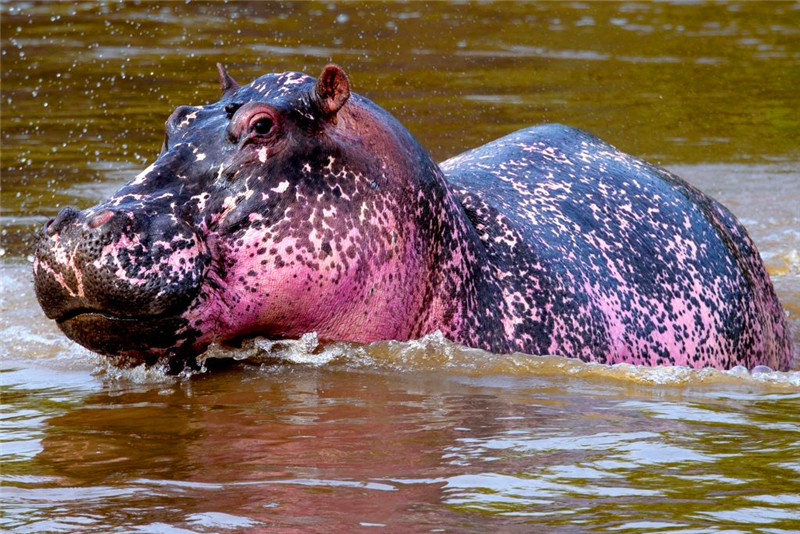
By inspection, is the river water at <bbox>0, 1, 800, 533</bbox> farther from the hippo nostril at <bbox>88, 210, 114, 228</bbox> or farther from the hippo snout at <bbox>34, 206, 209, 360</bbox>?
the hippo nostril at <bbox>88, 210, 114, 228</bbox>

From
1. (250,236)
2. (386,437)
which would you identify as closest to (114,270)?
(250,236)

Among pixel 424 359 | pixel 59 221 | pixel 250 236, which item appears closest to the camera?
pixel 59 221

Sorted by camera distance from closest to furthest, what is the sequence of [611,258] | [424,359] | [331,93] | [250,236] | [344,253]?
[250,236]
[344,253]
[331,93]
[424,359]
[611,258]

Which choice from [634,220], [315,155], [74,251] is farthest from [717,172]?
[74,251]

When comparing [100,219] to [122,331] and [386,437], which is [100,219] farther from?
[386,437]

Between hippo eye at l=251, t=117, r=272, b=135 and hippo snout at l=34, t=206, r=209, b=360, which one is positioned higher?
hippo eye at l=251, t=117, r=272, b=135

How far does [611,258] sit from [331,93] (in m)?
1.68

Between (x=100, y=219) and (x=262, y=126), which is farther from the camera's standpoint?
(x=262, y=126)

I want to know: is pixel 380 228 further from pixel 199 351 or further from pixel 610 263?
pixel 610 263

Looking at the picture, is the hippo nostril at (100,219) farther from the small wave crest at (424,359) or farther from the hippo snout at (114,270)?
the small wave crest at (424,359)

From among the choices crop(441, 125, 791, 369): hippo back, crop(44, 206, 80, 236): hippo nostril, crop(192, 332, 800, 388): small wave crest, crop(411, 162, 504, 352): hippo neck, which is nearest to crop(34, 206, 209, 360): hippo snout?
crop(44, 206, 80, 236): hippo nostril

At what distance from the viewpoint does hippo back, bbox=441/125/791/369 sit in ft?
19.2

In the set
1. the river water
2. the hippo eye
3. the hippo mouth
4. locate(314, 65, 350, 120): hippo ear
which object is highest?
locate(314, 65, 350, 120): hippo ear

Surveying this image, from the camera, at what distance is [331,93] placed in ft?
17.2
